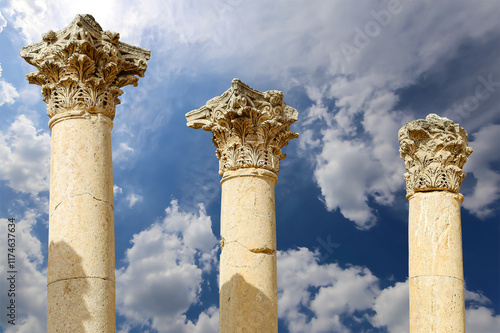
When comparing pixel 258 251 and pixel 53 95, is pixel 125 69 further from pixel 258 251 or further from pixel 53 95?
pixel 258 251

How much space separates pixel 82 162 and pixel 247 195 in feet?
25.8

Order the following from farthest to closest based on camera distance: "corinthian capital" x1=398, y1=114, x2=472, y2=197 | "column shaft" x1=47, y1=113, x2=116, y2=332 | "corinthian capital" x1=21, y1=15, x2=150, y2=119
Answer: "corinthian capital" x1=398, y1=114, x2=472, y2=197
"corinthian capital" x1=21, y1=15, x2=150, y2=119
"column shaft" x1=47, y1=113, x2=116, y2=332

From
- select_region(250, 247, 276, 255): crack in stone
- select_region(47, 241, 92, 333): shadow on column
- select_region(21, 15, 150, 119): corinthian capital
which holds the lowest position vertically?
select_region(47, 241, 92, 333): shadow on column

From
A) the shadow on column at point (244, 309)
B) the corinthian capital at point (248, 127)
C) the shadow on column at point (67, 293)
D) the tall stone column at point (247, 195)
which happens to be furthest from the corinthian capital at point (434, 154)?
the shadow on column at point (67, 293)

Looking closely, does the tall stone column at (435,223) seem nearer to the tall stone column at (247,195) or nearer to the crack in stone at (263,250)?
the tall stone column at (247,195)

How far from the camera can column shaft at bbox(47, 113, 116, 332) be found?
1805 centimetres

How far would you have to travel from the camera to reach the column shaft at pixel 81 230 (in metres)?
18.0

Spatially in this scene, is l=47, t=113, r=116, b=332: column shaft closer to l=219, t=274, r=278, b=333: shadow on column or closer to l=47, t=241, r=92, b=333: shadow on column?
l=47, t=241, r=92, b=333: shadow on column

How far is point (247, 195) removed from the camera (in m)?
25.6

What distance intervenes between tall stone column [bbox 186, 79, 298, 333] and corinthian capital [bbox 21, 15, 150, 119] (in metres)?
6.22

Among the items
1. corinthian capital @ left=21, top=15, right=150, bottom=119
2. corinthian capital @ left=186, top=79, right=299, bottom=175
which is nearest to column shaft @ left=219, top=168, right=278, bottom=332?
corinthian capital @ left=186, top=79, right=299, bottom=175

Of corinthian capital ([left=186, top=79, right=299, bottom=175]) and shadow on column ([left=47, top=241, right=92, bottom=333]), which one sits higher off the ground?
corinthian capital ([left=186, top=79, right=299, bottom=175])

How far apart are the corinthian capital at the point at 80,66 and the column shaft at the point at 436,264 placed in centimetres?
1462

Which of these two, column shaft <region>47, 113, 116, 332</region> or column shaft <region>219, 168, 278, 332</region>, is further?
column shaft <region>219, 168, 278, 332</region>
